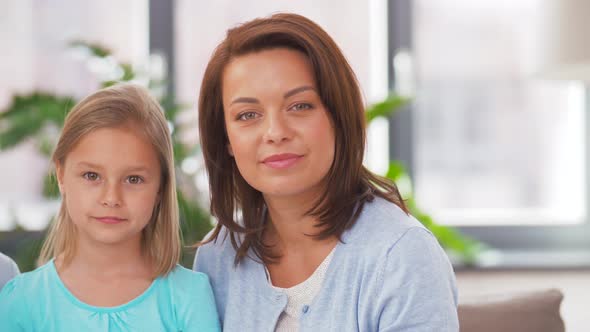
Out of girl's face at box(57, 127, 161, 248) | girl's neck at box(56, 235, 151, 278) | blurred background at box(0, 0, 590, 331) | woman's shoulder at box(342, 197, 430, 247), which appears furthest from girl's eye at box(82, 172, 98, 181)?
blurred background at box(0, 0, 590, 331)

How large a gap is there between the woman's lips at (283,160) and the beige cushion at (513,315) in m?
0.66

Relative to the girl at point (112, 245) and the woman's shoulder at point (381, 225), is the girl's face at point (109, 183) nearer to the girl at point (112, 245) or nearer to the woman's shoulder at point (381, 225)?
the girl at point (112, 245)

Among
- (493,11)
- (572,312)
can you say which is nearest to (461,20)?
(493,11)

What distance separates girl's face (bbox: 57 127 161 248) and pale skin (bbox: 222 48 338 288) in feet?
0.65

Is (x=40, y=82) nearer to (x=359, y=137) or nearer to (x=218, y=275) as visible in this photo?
(x=218, y=275)

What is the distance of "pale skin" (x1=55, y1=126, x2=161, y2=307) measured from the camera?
1.54m

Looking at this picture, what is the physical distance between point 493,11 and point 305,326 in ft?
7.43

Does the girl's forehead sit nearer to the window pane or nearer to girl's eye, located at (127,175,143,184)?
girl's eye, located at (127,175,143,184)

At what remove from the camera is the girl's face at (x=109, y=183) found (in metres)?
1.53

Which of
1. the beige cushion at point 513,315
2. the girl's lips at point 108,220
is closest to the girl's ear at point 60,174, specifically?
the girl's lips at point 108,220

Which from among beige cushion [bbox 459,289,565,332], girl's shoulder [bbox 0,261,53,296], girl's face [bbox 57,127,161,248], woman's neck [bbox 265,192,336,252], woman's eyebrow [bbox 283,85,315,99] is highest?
woman's eyebrow [bbox 283,85,315,99]

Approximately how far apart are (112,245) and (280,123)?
0.47 meters

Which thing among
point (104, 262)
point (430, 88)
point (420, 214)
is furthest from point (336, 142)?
point (430, 88)

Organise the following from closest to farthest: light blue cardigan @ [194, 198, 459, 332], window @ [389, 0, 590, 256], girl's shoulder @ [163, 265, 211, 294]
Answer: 1. light blue cardigan @ [194, 198, 459, 332]
2. girl's shoulder @ [163, 265, 211, 294]
3. window @ [389, 0, 590, 256]
